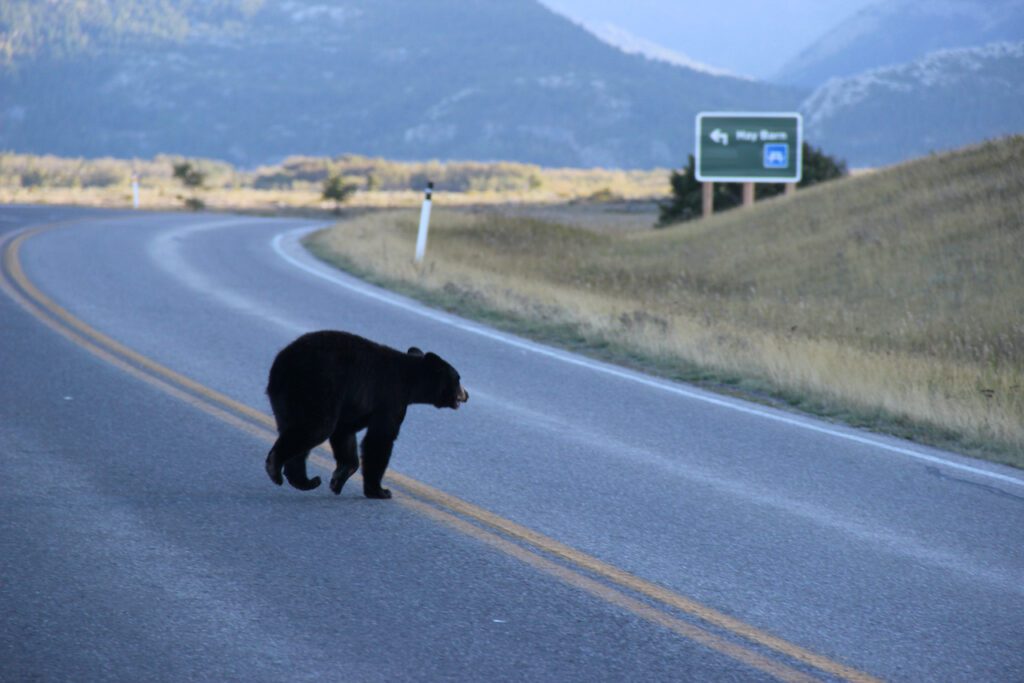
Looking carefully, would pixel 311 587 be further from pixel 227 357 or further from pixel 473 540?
pixel 227 357

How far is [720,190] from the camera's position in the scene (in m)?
45.3

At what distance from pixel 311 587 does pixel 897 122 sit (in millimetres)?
143947

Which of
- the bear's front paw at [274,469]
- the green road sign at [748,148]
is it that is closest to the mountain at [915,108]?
the green road sign at [748,148]

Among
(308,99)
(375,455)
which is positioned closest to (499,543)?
(375,455)

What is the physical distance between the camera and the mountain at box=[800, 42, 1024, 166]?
112 metres

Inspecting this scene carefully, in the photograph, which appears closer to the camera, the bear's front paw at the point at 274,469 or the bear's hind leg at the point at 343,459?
the bear's front paw at the point at 274,469

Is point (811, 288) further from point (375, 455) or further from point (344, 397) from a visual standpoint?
point (344, 397)

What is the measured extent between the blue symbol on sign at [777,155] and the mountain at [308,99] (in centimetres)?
12722

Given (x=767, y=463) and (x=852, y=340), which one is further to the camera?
(x=852, y=340)

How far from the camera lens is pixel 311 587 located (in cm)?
572

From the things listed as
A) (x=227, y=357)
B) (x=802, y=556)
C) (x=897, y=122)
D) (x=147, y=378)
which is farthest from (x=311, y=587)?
(x=897, y=122)

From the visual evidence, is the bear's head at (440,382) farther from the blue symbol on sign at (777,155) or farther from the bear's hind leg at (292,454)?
the blue symbol on sign at (777,155)

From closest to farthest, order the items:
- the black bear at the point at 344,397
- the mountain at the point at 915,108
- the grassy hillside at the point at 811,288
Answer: the black bear at the point at 344,397
the grassy hillside at the point at 811,288
the mountain at the point at 915,108

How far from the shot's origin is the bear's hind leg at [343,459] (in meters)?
7.14
